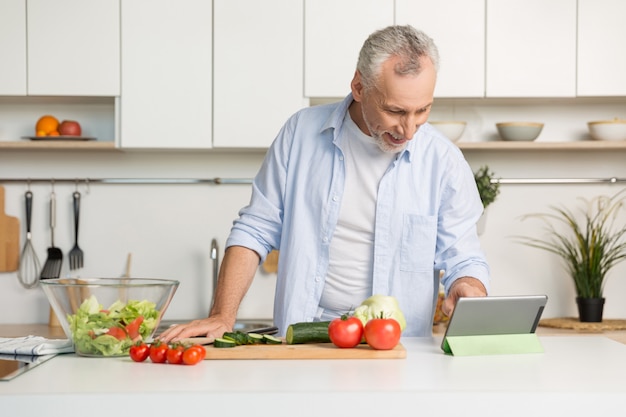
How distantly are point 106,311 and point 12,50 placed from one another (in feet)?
6.84

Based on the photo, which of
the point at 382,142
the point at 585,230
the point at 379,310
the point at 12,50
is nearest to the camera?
the point at 379,310

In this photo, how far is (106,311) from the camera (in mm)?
Answer: 1695

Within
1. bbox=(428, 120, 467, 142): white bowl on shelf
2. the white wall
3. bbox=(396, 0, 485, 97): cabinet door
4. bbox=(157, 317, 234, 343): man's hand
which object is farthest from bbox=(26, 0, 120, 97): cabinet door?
bbox=(157, 317, 234, 343): man's hand

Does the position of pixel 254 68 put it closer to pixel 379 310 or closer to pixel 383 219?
pixel 383 219

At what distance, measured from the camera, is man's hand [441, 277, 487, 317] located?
203 centimetres

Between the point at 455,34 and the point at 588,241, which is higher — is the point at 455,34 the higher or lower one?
the higher one

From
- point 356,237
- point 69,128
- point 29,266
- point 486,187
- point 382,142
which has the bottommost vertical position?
point 29,266

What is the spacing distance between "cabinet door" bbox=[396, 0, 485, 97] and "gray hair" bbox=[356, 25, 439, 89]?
54.5 inches

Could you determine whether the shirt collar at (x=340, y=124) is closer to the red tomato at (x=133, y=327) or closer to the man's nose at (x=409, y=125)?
the man's nose at (x=409, y=125)

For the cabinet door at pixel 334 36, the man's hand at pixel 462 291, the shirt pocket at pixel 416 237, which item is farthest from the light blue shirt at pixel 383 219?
the cabinet door at pixel 334 36

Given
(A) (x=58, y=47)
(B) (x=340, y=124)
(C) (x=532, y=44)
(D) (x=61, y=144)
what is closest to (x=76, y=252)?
(D) (x=61, y=144)

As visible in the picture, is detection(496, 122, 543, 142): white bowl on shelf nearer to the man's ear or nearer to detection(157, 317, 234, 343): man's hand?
the man's ear

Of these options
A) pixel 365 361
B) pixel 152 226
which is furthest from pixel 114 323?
pixel 152 226

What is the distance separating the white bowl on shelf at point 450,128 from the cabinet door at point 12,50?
160 centimetres
